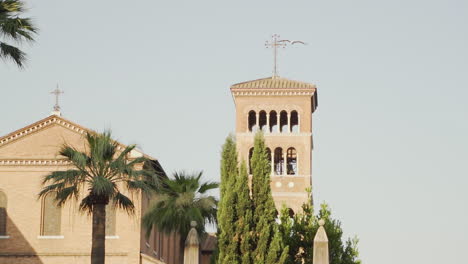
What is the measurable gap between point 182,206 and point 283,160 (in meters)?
20.9

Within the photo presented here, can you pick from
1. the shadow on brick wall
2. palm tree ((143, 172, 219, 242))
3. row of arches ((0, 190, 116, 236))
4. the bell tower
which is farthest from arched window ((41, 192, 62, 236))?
the bell tower

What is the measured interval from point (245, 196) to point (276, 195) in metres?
26.3

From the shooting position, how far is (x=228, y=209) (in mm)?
34312

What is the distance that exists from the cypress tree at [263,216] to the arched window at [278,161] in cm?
2627

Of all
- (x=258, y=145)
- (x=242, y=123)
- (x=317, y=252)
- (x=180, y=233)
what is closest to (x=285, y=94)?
(x=242, y=123)

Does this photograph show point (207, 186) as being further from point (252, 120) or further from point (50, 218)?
point (252, 120)

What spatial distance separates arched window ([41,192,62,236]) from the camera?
50.1m

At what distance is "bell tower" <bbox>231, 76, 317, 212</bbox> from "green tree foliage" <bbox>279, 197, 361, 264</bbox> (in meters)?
16.2

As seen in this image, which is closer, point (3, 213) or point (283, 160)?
point (3, 213)

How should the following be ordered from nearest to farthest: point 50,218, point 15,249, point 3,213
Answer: point 15,249, point 50,218, point 3,213

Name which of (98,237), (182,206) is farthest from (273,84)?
(98,237)

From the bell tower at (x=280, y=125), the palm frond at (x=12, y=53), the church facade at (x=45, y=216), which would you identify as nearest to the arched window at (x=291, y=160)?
the bell tower at (x=280, y=125)

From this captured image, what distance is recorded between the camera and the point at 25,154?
50688 millimetres

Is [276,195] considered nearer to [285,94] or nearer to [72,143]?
[285,94]
